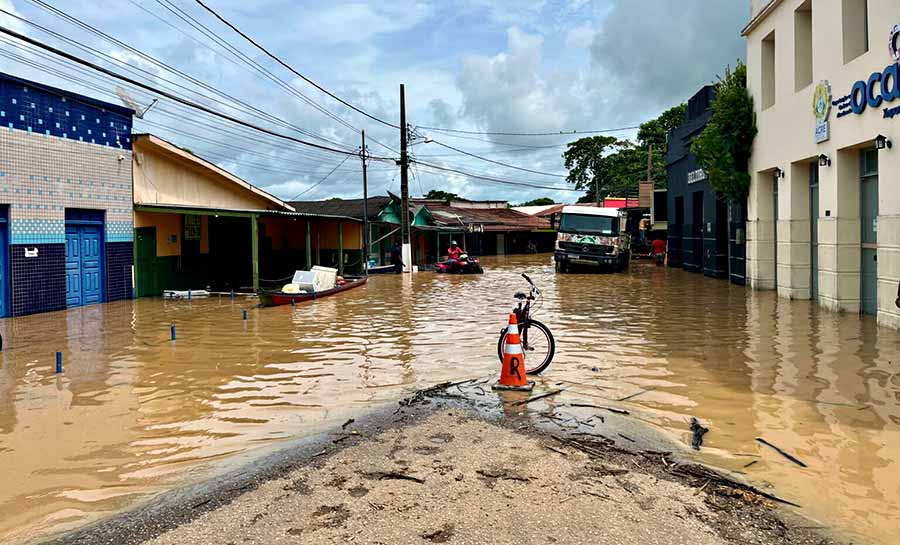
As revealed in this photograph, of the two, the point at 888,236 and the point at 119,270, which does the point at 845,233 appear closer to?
the point at 888,236

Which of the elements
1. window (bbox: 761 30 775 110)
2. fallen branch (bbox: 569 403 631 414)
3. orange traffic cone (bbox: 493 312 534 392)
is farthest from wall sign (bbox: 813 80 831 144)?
fallen branch (bbox: 569 403 631 414)

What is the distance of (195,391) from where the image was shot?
333 inches

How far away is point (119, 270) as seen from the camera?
19.6m

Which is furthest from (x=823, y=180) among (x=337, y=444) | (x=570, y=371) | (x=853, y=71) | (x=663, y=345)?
(x=337, y=444)

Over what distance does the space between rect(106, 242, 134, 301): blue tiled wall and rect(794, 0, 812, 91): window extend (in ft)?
61.3

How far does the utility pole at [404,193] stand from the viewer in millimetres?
32831

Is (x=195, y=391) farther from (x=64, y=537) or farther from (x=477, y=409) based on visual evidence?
(x=64, y=537)

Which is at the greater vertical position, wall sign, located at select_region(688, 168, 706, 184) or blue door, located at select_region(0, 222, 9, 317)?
wall sign, located at select_region(688, 168, 706, 184)

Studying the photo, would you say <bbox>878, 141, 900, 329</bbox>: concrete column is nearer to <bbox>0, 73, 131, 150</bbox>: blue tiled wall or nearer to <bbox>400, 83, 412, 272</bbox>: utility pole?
<bbox>0, 73, 131, 150</bbox>: blue tiled wall

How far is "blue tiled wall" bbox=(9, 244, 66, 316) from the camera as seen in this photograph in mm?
15719

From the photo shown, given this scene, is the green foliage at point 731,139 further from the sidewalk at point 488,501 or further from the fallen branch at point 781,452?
the sidewalk at point 488,501

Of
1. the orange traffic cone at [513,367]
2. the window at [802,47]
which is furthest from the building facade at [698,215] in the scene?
the orange traffic cone at [513,367]

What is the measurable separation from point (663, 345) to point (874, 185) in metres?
6.74

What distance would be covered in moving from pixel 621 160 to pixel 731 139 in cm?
5056
